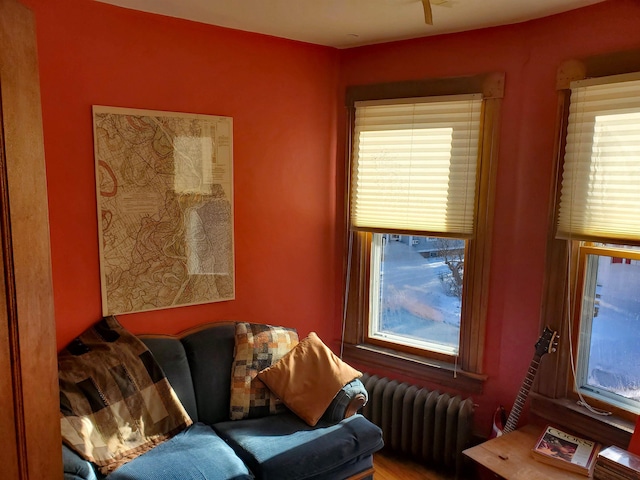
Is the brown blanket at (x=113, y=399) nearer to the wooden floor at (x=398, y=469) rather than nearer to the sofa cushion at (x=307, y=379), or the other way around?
the sofa cushion at (x=307, y=379)

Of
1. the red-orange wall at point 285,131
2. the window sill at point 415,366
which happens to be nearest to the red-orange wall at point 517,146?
the red-orange wall at point 285,131

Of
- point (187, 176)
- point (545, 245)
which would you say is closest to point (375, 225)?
point (545, 245)

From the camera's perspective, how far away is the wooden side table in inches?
83.9

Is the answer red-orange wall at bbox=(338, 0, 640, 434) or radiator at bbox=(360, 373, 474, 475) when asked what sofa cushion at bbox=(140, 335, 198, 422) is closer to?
radiator at bbox=(360, 373, 474, 475)

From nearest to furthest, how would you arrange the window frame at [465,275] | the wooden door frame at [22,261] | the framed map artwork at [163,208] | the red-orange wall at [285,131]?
1. the wooden door frame at [22,261]
2. the red-orange wall at [285,131]
3. the framed map artwork at [163,208]
4. the window frame at [465,275]

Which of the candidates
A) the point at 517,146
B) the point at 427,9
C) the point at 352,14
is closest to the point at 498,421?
the point at 517,146

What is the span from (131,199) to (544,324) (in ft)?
7.65

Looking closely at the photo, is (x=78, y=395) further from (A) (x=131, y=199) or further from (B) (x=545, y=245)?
(B) (x=545, y=245)

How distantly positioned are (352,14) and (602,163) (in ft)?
4.81

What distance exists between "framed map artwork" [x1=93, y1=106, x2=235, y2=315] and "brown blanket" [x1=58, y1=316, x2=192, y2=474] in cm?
22

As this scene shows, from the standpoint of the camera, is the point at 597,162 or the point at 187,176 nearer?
the point at 597,162

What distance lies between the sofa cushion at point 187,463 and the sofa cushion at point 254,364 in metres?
0.28

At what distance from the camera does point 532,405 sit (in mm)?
2645

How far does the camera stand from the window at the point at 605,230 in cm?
224
